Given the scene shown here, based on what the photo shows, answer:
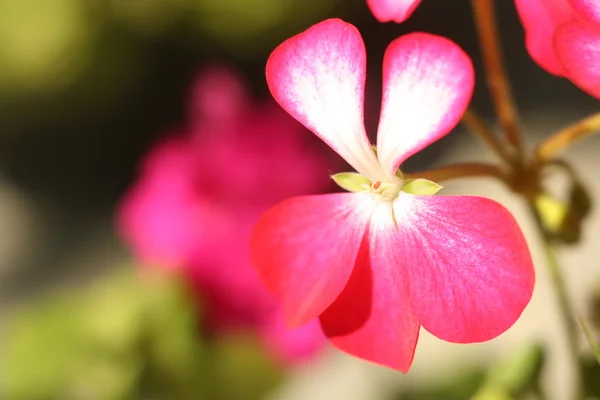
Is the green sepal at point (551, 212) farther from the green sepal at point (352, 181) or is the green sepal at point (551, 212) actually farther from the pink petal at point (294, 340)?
the pink petal at point (294, 340)

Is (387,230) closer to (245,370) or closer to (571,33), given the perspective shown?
(571,33)

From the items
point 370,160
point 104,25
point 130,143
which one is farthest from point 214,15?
point 370,160

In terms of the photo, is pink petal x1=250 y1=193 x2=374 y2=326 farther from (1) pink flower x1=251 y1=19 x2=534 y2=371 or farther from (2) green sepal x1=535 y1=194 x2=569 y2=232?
(2) green sepal x1=535 y1=194 x2=569 y2=232

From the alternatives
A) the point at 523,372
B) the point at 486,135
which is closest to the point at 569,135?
the point at 486,135

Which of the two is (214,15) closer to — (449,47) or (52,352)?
(52,352)

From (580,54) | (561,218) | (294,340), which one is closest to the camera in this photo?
(580,54)

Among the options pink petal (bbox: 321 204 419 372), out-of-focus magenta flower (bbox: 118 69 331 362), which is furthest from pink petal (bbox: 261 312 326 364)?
pink petal (bbox: 321 204 419 372)
